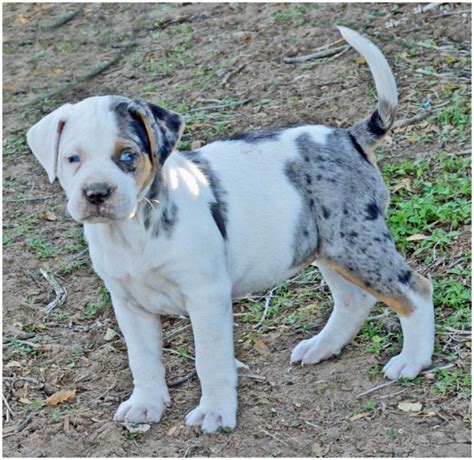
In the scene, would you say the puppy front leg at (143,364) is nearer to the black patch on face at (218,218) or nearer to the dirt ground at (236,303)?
the dirt ground at (236,303)

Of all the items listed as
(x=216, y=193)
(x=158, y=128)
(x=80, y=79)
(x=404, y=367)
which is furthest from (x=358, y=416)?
(x=80, y=79)

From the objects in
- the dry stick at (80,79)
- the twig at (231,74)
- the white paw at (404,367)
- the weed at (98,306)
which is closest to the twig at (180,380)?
the weed at (98,306)

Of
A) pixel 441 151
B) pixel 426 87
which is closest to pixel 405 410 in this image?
pixel 441 151

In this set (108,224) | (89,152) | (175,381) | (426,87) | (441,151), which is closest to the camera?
(89,152)

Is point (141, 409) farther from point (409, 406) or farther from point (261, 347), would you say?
point (409, 406)

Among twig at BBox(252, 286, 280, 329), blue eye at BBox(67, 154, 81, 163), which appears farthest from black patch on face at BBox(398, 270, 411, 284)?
blue eye at BBox(67, 154, 81, 163)

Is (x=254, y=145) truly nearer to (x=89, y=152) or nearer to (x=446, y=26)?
(x=89, y=152)

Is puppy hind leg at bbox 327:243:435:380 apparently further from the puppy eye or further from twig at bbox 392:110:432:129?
twig at bbox 392:110:432:129
